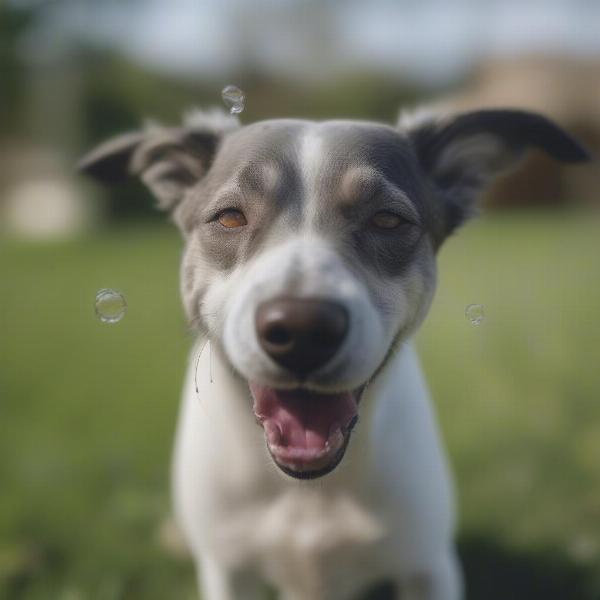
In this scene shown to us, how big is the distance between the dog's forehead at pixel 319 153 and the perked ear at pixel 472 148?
208 mm

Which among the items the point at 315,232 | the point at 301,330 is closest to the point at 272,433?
the point at 301,330

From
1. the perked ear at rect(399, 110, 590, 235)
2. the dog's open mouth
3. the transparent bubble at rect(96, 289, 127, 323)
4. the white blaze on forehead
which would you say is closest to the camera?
the dog's open mouth

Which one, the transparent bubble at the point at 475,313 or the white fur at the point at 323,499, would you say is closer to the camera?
the white fur at the point at 323,499

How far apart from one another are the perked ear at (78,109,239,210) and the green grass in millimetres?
633

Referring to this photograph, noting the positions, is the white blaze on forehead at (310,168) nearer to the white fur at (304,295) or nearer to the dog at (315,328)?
the dog at (315,328)

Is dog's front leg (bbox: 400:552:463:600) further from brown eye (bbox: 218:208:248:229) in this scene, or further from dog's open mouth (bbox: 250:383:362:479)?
brown eye (bbox: 218:208:248:229)

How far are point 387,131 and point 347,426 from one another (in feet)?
3.61

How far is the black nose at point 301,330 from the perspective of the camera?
6.63 feet

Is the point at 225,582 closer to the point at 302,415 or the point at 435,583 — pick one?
the point at 435,583

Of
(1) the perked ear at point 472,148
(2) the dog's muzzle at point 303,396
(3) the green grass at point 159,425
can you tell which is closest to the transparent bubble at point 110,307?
(3) the green grass at point 159,425

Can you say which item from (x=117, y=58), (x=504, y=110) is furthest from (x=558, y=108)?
(x=504, y=110)

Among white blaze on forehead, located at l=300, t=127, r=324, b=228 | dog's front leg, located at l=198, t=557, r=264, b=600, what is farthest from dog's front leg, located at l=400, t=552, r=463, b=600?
white blaze on forehead, located at l=300, t=127, r=324, b=228

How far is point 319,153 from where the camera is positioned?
2543 millimetres

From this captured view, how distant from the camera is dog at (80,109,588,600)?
218cm
